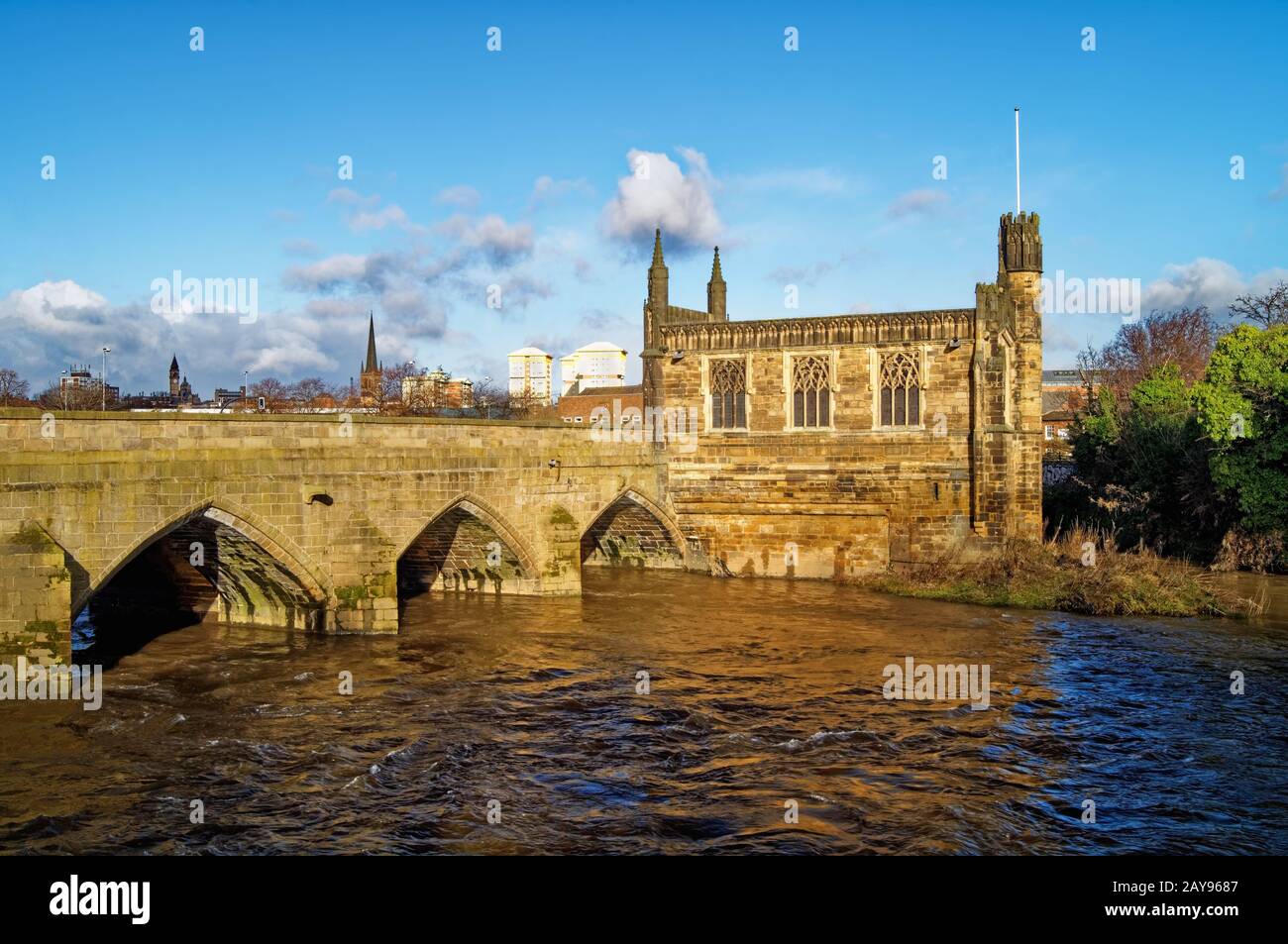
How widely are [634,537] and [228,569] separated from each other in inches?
642

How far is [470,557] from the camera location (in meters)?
33.3

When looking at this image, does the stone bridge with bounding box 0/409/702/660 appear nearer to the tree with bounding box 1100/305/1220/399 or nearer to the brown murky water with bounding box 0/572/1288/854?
the brown murky water with bounding box 0/572/1288/854

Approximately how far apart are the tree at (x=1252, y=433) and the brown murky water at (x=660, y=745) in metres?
7.90

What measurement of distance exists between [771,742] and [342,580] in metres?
12.3

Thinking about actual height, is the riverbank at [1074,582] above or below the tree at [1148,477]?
below

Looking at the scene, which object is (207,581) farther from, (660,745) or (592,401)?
(592,401)

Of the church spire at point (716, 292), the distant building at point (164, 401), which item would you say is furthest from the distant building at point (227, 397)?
the church spire at point (716, 292)

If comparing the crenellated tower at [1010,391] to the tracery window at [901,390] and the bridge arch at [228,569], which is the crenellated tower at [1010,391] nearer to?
the tracery window at [901,390]

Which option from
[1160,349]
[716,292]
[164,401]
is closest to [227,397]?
[164,401]

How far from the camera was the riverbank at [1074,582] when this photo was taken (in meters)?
30.0

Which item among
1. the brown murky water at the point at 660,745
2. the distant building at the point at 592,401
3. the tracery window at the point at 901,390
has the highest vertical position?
the distant building at the point at 592,401

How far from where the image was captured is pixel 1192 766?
1695cm
